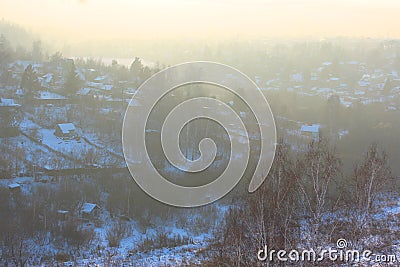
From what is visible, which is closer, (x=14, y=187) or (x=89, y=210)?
(x=89, y=210)

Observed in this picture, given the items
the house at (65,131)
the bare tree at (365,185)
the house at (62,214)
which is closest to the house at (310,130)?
the house at (65,131)

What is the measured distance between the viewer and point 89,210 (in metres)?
8.60

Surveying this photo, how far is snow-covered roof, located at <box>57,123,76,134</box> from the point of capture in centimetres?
1172

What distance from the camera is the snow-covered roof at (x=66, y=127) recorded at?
11723 millimetres

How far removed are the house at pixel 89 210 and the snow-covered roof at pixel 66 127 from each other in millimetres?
3552

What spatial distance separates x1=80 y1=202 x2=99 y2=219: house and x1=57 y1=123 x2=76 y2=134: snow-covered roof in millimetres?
3552

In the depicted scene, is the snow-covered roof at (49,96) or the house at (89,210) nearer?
the house at (89,210)

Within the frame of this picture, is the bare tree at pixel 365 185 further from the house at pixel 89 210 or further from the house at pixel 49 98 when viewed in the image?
the house at pixel 49 98

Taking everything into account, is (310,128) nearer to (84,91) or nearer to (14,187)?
(84,91)

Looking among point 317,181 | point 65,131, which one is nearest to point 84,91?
point 65,131

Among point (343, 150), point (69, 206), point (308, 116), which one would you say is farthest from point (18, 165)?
point (308, 116)

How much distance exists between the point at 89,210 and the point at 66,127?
398 cm

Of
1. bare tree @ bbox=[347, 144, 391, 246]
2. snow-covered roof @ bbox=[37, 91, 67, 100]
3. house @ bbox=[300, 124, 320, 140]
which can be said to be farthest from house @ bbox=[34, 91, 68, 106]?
bare tree @ bbox=[347, 144, 391, 246]

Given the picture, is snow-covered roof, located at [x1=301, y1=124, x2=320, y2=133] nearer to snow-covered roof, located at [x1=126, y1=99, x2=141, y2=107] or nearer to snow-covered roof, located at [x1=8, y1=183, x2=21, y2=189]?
snow-covered roof, located at [x1=126, y1=99, x2=141, y2=107]
